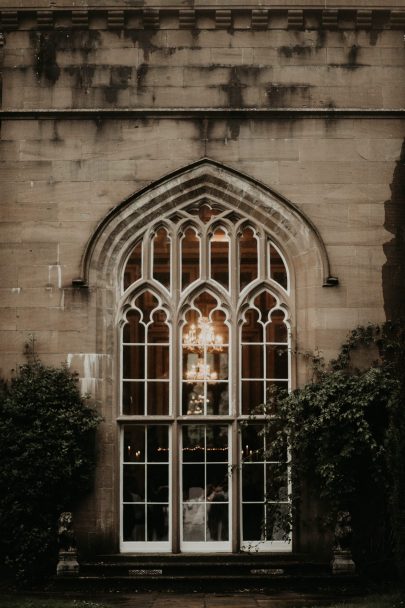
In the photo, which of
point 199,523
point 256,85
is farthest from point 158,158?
point 199,523

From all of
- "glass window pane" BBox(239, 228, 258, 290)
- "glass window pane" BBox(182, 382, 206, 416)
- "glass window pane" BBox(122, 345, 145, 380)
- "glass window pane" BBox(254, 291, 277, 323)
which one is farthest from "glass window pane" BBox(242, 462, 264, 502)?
"glass window pane" BBox(239, 228, 258, 290)

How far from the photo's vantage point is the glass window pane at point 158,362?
47.1 feet

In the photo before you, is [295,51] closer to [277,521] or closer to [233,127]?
[233,127]

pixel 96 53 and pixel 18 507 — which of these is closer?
pixel 18 507

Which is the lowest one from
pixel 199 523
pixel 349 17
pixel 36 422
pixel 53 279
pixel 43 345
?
pixel 199 523

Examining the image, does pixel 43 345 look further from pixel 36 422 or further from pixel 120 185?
pixel 120 185

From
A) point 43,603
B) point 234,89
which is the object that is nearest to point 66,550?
point 43,603

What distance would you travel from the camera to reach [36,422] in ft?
43.9

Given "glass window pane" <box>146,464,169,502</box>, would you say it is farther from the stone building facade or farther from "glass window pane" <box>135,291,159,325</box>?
"glass window pane" <box>135,291,159,325</box>

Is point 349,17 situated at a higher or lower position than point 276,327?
higher

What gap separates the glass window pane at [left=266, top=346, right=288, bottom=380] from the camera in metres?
14.4

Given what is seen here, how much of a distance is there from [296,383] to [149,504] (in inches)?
106

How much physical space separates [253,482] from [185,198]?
421cm

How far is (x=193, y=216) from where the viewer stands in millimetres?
14625
